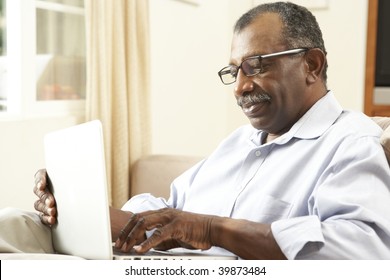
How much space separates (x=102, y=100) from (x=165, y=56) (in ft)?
2.04

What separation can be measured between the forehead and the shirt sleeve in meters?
0.28

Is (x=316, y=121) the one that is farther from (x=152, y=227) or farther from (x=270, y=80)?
(x=152, y=227)

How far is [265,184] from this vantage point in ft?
3.50

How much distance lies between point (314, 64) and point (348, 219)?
0.38 m

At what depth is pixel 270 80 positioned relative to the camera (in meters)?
1.12

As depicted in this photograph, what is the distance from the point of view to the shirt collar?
1.07 metres

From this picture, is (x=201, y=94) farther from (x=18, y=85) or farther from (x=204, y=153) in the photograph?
(x=18, y=85)

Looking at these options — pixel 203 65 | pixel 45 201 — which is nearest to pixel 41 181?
pixel 45 201

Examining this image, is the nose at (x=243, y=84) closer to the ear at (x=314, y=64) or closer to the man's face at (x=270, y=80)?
the man's face at (x=270, y=80)

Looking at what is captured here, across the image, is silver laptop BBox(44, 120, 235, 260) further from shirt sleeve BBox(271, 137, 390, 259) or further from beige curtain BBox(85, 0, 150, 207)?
A: beige curtain BBox(85, 0, 150, 207)

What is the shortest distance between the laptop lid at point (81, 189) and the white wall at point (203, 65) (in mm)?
1124

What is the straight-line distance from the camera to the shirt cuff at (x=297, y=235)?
849 mm

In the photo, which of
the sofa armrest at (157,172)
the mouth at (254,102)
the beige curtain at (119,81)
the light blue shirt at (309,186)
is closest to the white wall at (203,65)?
the beige curtain at (119,81)
